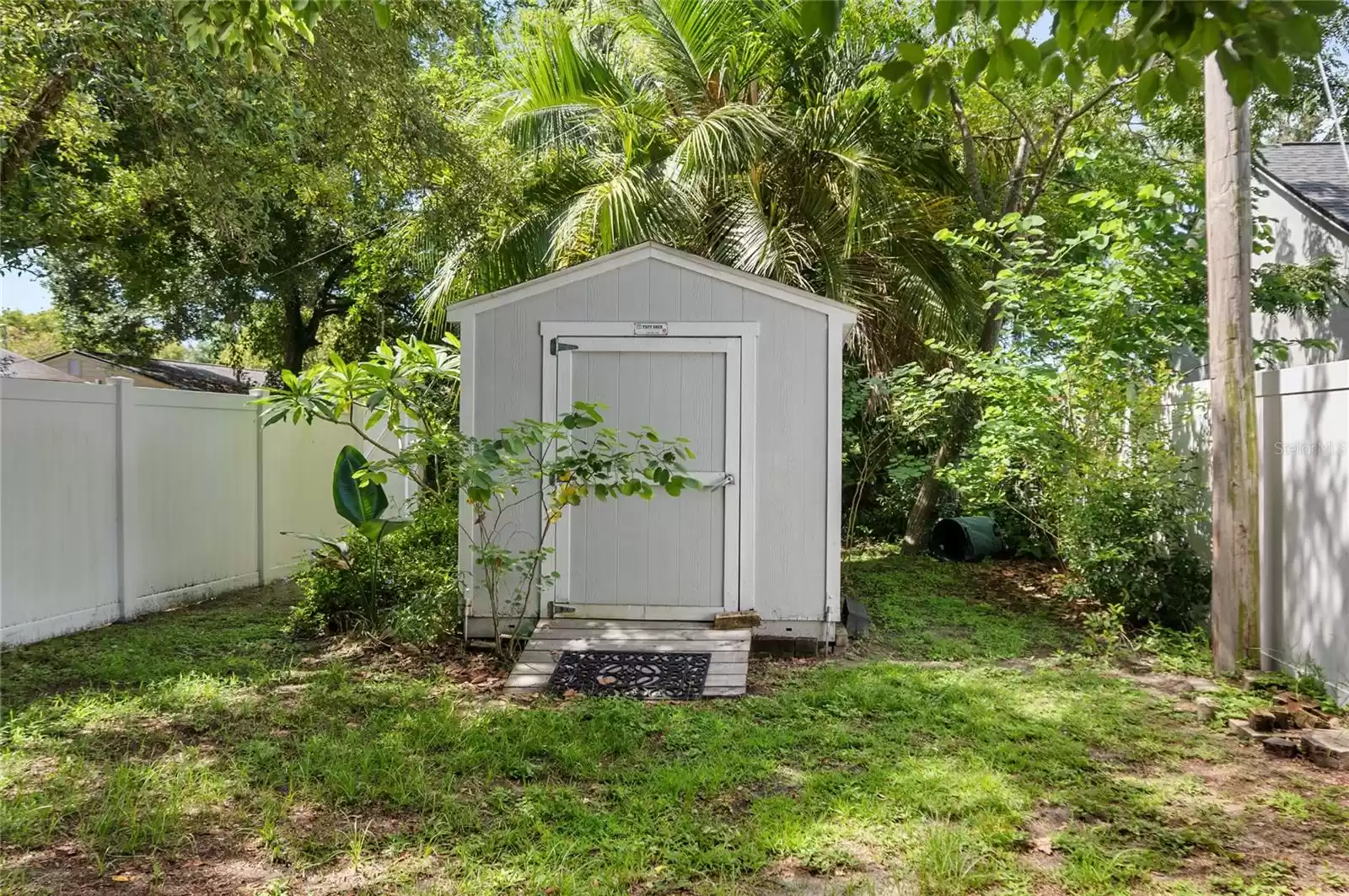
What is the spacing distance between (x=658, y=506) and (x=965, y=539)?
4.89 m

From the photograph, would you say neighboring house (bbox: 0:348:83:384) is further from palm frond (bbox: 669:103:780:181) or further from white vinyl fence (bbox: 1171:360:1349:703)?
white vinyl fence (bbox: 1171:360:1349:703)

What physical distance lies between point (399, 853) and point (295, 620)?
3.87 metres

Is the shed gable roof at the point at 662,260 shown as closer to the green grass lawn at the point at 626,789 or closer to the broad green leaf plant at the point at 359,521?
the broad green leaf plant at the point at 359,521

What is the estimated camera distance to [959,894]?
9.36 ft

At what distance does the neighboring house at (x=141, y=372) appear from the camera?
68.3ft

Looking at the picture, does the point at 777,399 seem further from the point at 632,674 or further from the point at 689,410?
the point at 632,674

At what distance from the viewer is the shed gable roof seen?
6094 mm

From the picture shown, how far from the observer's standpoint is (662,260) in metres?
6.19

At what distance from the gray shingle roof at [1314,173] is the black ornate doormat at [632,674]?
7158mm

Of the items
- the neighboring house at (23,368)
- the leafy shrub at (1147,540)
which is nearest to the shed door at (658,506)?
the leafy shrub at (1147,540)

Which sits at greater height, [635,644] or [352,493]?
[352,493]

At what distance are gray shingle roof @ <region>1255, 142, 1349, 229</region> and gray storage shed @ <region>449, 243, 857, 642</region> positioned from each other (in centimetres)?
569

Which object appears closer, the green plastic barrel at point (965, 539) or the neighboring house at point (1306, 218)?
the neighboring house at point (1306, 218)

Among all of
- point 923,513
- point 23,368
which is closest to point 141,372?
point 23,368
